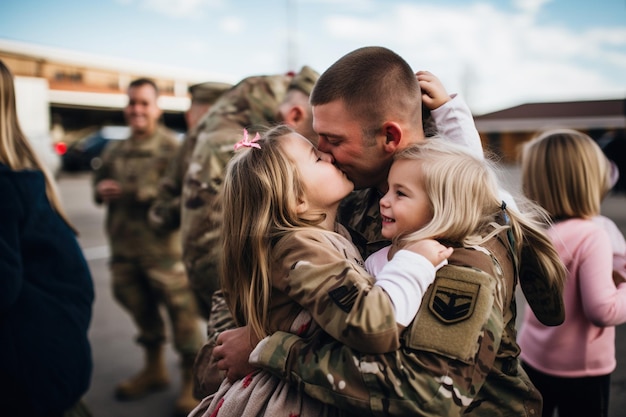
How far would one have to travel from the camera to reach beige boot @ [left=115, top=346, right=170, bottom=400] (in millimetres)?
3898

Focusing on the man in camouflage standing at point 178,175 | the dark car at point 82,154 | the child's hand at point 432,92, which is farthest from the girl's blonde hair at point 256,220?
the dark car at point 82,154

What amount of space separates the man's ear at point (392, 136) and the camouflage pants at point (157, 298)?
2737mm

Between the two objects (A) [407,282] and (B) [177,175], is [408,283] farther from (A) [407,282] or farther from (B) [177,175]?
(B) [177,175]

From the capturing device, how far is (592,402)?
231 centimetres

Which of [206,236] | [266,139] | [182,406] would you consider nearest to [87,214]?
[182,406]

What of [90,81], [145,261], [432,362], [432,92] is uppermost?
[90,81]

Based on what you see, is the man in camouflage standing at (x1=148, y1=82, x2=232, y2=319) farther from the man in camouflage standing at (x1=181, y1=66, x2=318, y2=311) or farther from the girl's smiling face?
the girl's smiling face

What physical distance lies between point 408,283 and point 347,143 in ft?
1.89

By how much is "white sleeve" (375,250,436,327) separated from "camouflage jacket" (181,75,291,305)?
1588mm

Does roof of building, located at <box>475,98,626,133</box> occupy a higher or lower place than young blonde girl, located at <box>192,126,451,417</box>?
higher

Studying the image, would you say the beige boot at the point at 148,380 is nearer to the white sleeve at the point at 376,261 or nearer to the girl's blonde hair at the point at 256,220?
the girl's blonde hair at the point at 256,220

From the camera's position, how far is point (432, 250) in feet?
4.18

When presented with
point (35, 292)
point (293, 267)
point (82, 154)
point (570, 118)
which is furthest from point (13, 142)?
point (82, 154)

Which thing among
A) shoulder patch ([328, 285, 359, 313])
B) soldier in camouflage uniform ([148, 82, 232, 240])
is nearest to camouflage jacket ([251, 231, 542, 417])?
shoulder patch ([328, 285, 359, 313])
